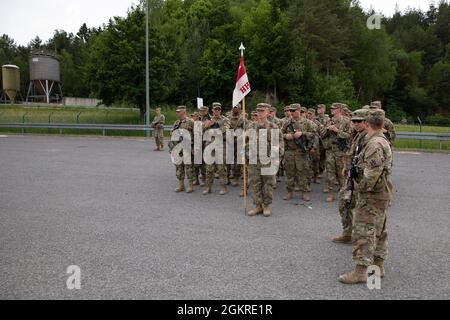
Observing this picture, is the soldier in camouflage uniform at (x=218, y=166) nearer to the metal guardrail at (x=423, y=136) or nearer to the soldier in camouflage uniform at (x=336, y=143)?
the soldier in camouflage uniform at (x=336, y=143)

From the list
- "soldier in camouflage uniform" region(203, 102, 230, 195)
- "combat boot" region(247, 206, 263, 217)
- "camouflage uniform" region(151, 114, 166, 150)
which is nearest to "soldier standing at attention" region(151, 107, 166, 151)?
"camouflage uniform" region(151, 114, 166, 150)

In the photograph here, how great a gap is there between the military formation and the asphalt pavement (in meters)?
0.37

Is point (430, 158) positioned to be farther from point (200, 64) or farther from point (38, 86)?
point (38, 86)

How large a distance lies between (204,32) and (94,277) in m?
43.0

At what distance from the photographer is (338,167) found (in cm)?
923

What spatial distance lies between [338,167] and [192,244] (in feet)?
14.8

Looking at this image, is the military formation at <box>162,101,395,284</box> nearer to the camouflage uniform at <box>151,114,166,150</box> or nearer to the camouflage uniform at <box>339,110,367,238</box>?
the camouflage uniform at <box>339,110,367,238</box>

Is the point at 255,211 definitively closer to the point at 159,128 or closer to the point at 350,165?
the point at 350,165

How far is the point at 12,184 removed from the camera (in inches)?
430

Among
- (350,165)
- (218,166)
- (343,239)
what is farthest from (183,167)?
(350,165)

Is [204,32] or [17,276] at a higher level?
[204,32]

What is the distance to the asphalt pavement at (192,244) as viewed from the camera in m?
4.62

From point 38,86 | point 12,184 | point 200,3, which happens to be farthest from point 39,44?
point 12,184

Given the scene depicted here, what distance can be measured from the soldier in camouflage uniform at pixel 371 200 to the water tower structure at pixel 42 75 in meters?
69.1
